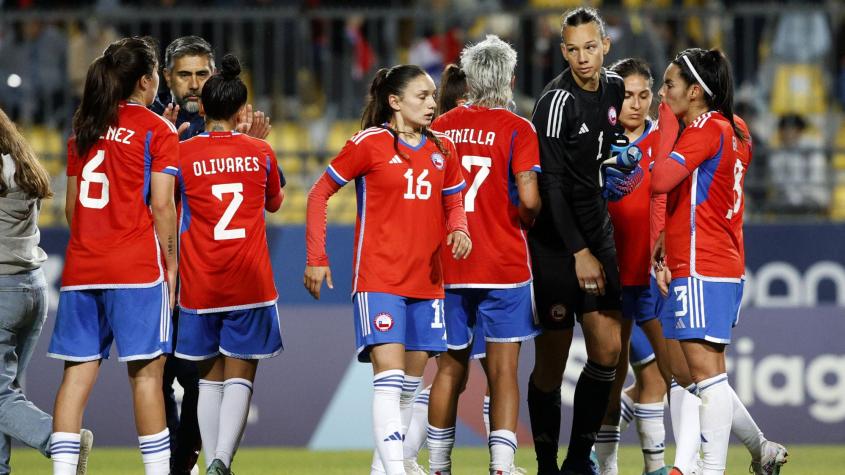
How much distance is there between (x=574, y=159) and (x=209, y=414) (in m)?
2.41

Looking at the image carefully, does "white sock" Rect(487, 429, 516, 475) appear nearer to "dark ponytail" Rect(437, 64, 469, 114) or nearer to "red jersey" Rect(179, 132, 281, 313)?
"red jersey" Rect(179, 132, 281, 313)

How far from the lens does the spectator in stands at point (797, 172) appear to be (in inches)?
483

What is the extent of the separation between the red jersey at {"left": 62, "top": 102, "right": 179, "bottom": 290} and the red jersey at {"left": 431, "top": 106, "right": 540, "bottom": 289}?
62.3 inches

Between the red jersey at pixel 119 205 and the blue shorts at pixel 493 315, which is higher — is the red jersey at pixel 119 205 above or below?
above

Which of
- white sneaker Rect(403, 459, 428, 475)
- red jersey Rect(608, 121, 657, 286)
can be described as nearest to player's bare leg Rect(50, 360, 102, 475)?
white sneaker Rect(403, 459, 428, 475)

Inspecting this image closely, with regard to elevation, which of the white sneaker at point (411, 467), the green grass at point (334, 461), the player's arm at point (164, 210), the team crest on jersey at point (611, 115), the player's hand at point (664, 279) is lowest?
the green grass at point (334, 461)

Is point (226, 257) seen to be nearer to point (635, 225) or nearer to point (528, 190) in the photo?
point (528, 190)

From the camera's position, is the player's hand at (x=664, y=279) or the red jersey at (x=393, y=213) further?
the player's hand at (x=664, y=279)

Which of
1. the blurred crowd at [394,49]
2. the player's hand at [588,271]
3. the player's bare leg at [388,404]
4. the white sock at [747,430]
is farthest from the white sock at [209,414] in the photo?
the blurred crowd at [394,49]

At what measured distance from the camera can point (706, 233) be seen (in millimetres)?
6863

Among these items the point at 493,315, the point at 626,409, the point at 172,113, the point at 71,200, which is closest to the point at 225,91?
the point at 172,113

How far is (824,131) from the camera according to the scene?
42.9ft

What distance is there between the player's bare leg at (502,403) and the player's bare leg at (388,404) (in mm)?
663

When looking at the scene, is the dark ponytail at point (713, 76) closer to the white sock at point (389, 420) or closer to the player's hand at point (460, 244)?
the player's hand at point (460, 244)
